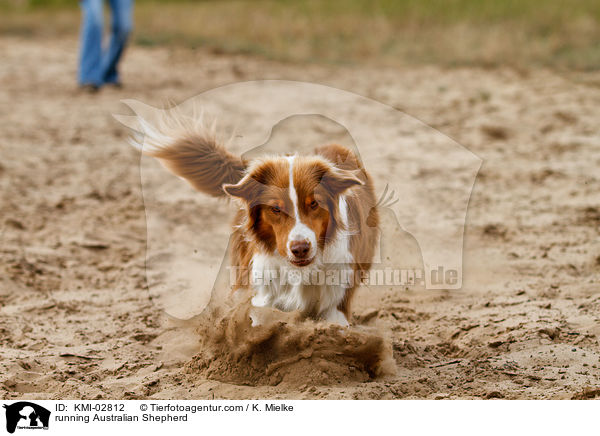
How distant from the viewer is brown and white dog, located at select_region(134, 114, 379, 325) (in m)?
3.53

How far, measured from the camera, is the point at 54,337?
13.9 ft

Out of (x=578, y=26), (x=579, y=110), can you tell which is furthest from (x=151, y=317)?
(x=578, y=26)

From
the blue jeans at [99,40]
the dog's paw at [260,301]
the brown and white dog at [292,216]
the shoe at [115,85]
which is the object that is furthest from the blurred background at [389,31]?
the dog's paw at [260,301]

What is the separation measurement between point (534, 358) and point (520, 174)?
3.47 metres

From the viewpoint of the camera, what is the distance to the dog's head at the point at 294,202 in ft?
11.4

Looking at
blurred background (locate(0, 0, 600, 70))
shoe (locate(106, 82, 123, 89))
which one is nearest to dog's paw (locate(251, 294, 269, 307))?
shoe (locate(106, 82, 123, 89))

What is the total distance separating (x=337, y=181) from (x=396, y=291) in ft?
5.15

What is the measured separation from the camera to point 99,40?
1006 cm

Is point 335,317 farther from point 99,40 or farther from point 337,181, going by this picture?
point 99,40
